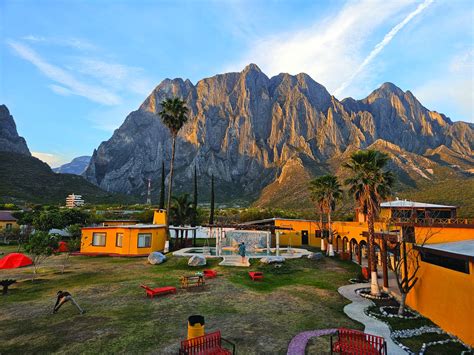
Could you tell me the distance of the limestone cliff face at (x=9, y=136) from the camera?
16449 centimetres

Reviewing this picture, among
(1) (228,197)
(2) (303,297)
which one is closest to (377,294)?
(2) (303,297)

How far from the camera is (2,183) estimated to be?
97.4 metres

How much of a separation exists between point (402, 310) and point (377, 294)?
415 cm

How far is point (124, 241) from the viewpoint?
37.6 m

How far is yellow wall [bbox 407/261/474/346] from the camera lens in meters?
11.7

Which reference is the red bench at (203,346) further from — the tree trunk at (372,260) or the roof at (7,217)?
the roof at (7,217)

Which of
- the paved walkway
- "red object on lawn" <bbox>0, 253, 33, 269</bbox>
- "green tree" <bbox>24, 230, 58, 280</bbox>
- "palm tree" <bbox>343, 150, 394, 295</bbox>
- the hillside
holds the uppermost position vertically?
the hillside

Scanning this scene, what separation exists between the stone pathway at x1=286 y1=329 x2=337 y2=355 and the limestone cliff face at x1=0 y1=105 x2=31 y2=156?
198612mm

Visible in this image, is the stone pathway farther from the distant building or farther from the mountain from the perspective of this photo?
the mountain

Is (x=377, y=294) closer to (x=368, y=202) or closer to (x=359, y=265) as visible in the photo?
(x=368, y=202)

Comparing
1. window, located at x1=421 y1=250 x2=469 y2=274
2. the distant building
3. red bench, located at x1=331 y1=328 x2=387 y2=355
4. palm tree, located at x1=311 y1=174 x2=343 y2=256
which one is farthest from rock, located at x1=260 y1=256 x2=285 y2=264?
the distant building

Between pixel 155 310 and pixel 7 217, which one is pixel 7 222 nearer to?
pixel 7 217

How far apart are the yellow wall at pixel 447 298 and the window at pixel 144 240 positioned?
31489 millimetres

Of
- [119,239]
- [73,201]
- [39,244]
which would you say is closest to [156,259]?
[119,239]
